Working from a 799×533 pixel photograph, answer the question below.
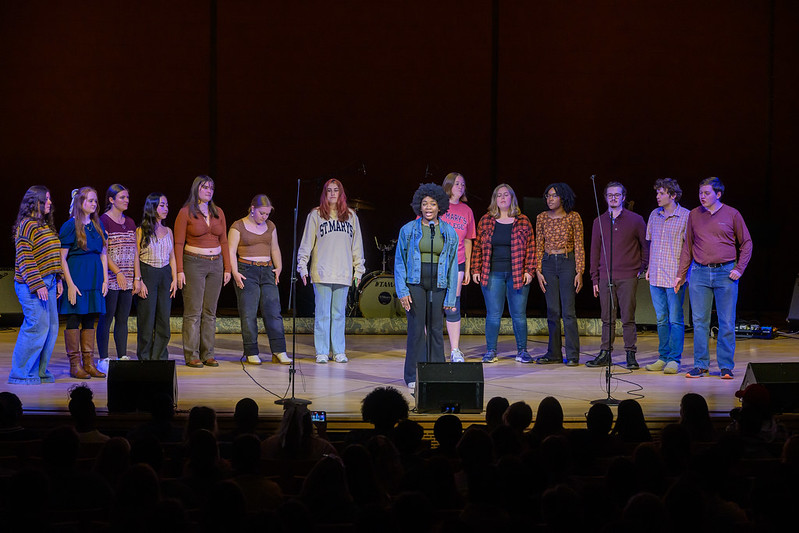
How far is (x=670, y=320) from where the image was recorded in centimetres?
748

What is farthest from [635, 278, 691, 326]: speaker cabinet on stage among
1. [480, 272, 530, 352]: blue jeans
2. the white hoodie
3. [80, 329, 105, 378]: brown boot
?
[80, 329, 105, 378]: brown boot

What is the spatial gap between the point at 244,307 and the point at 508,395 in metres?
2.55

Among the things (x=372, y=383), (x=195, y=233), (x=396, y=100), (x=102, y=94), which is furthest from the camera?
(x=396, y=100)

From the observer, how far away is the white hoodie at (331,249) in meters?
7.63

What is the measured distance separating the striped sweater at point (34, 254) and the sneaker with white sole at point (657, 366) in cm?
481

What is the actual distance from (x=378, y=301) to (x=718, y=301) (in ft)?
13.8

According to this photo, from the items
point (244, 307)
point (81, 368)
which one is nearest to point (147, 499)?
point (81, 368)

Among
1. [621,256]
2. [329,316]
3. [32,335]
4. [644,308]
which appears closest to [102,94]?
[329,316]

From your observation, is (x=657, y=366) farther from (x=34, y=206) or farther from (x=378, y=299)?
(x=34, y=206)

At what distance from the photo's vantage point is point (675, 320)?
7.40 meters

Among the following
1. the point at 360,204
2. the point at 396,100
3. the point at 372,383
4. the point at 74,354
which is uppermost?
the point at 396,100

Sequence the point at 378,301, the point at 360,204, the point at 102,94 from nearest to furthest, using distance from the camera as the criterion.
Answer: the point at 378,301 → the point at 360,204 → the point at 102,94

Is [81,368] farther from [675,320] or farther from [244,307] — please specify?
[675,320]

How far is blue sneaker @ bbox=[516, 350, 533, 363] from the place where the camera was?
313 inches
